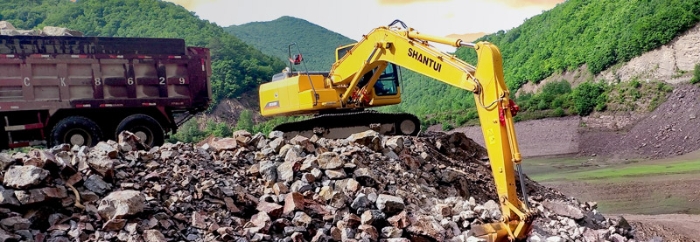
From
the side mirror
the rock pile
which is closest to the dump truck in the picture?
the side mirror

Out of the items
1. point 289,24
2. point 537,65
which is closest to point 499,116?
point 537,65

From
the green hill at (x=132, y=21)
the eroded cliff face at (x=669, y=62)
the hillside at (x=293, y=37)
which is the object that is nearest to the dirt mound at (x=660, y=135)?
the eroded cliff face at (x=669, y=62)

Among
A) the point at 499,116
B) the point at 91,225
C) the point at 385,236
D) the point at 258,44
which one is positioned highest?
the point at 258,44

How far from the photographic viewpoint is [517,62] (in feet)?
225

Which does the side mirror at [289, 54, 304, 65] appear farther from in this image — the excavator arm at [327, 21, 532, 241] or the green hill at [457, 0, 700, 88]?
the green hill at [457, 0, 700, 88]

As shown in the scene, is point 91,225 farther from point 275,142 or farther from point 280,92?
point 280,92

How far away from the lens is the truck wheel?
1286 cm

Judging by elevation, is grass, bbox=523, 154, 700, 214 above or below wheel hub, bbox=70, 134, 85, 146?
below

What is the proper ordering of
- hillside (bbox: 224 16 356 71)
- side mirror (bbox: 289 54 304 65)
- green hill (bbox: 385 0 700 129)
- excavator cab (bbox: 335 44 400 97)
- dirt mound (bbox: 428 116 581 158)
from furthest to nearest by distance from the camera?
hillside (bbox: 224 16 356 71) → green hill (bbox: 385 0 700 129) → dirt mound (bbox: 428 116 581 158) → excavator cab (bbox: 335 44 400 97) → side mirror (bbox: 289 54 304 65)

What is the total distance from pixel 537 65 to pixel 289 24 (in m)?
42.6

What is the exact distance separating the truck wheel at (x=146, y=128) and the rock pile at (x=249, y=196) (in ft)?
11.8

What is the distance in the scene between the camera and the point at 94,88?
12.9 meters

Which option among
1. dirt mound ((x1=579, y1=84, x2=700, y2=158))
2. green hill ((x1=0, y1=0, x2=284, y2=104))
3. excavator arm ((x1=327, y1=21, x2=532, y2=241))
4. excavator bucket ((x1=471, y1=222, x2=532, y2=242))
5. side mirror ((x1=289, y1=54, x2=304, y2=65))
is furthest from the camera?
green hill ((x1=0, y1=0, x2=284, y2=104))

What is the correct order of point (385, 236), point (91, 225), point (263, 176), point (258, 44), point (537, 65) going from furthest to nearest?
1. point (258, 44)
2. point (537, 65)
3. point (263, 176)
4. point (385, 236)
5. point (91, 225)
